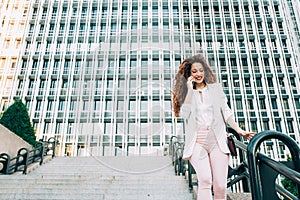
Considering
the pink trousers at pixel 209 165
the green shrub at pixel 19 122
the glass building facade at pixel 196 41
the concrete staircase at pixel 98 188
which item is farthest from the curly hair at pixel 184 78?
the glass building facade at pixel 196 41

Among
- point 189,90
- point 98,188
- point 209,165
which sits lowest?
point 98,188

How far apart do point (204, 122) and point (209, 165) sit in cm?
31

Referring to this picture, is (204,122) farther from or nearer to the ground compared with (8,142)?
nearer to the ground

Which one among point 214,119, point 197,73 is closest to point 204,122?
point 214,119

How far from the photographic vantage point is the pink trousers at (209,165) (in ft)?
5.54

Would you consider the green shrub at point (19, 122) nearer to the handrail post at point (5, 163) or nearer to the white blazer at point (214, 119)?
the handrail post at point (5, 163)

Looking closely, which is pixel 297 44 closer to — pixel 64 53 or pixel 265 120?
pixel 265 120

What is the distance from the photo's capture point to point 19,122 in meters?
9.39

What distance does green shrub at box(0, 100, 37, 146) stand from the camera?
363 inches

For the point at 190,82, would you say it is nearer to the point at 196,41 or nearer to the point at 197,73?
the point at 197,73

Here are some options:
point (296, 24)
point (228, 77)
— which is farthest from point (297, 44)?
point (228, 77)

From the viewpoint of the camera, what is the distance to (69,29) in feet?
84.1

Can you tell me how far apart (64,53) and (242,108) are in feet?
60.6

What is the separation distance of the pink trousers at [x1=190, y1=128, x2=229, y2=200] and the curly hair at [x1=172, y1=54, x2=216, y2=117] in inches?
13.2
